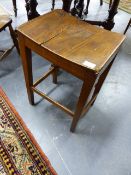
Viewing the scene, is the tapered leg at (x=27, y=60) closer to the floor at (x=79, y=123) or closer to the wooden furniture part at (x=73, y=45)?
the wooden furniture part at (x=73, y=45)

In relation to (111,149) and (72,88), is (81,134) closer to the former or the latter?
(111,149)

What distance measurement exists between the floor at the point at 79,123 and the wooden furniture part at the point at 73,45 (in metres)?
0.31

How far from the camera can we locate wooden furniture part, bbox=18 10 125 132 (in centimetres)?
67

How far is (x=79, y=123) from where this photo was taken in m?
1.18

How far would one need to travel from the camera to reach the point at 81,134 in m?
1.12

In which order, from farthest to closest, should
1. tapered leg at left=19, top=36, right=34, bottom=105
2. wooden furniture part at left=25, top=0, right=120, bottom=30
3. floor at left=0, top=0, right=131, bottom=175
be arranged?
wooden furniture part at left=25, top=0, right=120, bottom=30
floor at left=0, top=0, right=131, bottom=175
tapered leg at left=19, top=36, right=34, bottom=105

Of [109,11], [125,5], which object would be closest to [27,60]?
[109,11]

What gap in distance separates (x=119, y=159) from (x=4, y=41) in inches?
58.4

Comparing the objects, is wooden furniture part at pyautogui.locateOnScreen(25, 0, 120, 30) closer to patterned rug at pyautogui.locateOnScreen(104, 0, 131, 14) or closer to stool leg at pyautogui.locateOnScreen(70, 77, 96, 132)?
stool leg at pyautogui.locateOnScreen(70, 77, 96, 132)

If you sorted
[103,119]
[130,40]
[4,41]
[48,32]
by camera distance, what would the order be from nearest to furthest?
[48,32] < [103,119] < [4,41] < [130,40]

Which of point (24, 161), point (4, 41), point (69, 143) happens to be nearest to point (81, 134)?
point (69, 143)

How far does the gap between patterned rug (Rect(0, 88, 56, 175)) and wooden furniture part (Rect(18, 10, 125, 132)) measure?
0.37 meters

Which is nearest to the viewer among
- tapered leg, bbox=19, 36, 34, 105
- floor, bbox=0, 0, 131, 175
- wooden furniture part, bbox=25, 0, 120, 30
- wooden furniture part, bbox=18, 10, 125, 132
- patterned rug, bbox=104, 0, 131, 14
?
wooden furniture part, bbox=18, 10, 125, 132

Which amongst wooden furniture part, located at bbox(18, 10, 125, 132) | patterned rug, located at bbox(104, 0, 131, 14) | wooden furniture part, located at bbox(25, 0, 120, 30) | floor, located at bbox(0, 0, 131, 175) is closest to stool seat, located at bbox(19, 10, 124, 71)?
wooden furniture part, located at bbox(18, 10, 125, 132)
